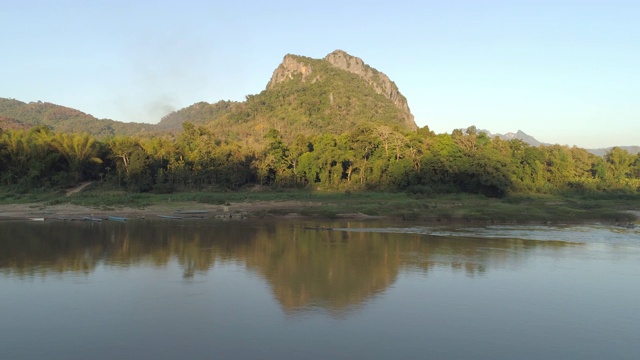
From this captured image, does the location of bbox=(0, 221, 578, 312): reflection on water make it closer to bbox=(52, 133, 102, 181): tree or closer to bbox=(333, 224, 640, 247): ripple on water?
bbox=(333, 224, 640, 247): ripple on water

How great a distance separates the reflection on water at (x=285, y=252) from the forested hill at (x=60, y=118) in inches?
3975

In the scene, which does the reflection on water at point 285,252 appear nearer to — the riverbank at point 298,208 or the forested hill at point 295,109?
the riverbank at point 298,208

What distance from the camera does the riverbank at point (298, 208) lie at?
3212 cm

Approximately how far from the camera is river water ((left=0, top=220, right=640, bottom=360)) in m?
8.79

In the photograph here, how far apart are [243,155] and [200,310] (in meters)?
40.0

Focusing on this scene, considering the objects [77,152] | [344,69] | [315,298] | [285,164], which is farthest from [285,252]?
[344,69]

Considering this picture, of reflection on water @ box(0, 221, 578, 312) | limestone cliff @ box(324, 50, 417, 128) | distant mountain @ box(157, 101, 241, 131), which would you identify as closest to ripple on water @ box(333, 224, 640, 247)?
reflection on water @ box(0, 221, 578, 312)

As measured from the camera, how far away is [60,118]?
136m

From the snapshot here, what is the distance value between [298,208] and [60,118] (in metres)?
124

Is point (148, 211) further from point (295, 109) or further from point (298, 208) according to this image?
point (295, 109)

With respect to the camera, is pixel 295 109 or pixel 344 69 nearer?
pixel 295 109

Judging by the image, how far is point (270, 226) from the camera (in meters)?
28.1

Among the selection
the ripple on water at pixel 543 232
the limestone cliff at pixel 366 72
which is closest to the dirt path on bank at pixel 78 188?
the ripple on water at pixel 543 232

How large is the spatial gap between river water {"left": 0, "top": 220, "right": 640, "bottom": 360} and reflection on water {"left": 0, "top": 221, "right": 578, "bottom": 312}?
9cm
